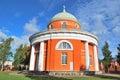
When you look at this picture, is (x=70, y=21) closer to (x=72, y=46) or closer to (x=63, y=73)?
(x=72, y=46)

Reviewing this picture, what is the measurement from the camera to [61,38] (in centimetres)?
3170

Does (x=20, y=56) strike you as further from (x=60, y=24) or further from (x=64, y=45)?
(x=64, y=45)

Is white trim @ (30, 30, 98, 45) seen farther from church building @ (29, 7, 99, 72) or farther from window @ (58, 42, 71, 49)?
window @ (58, 42, 71, 49)

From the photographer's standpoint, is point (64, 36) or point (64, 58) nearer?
point (64, 58)

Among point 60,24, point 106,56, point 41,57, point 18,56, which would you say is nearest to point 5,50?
point 18,56

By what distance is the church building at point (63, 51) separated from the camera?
30.7 metres

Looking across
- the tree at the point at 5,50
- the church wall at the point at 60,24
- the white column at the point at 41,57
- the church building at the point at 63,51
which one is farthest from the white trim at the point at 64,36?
the tree at the point at 5,50

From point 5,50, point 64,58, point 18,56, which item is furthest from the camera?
point 18,56

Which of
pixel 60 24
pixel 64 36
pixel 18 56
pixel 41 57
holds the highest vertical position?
pixel 60 24

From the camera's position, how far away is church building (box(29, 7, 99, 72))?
30734 millimetres

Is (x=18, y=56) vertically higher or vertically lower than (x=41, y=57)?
higher

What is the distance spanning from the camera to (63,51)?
31203 mm

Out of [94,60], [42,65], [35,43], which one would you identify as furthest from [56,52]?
[94,60]

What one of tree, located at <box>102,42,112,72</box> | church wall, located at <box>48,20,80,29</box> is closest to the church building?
church wall, located at <box>48,20,80,29</box>
